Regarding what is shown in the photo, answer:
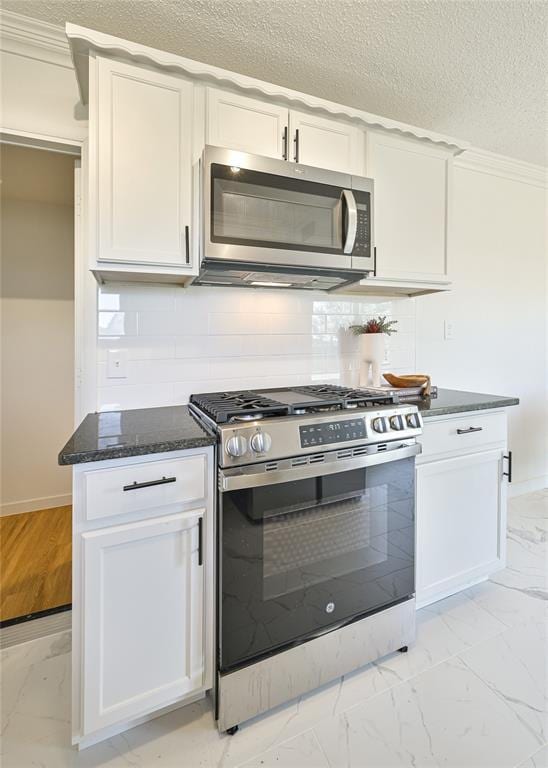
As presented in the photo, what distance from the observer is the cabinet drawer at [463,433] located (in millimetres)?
1738

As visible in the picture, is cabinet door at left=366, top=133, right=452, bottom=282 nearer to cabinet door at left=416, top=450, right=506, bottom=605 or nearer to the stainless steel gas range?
the stainless steel gas range

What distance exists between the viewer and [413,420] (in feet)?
5.21

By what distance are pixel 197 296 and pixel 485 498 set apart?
171 cm

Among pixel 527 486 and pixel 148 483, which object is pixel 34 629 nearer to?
pixel 148 483

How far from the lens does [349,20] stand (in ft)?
5.10

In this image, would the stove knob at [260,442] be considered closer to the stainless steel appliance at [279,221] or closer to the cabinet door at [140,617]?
the cabinet door at [140,617]

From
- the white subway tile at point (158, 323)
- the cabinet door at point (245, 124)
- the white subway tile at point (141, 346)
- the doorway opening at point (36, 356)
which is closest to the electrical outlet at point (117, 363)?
the white subway tile at point (141, 346)

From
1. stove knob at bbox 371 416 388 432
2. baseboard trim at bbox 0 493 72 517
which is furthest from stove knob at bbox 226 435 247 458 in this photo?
baseboard trim at bbox 0 493 72 517

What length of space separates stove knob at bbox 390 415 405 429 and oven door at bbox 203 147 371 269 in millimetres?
705

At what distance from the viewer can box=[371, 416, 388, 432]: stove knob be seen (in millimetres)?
1490

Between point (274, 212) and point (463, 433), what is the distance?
1.29 metres

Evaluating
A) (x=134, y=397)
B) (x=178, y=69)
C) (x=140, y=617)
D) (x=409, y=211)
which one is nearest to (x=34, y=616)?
(x=140, y=617)

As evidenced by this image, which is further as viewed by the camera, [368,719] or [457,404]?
[457,404]

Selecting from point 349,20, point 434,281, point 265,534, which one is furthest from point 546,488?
point 349,20
